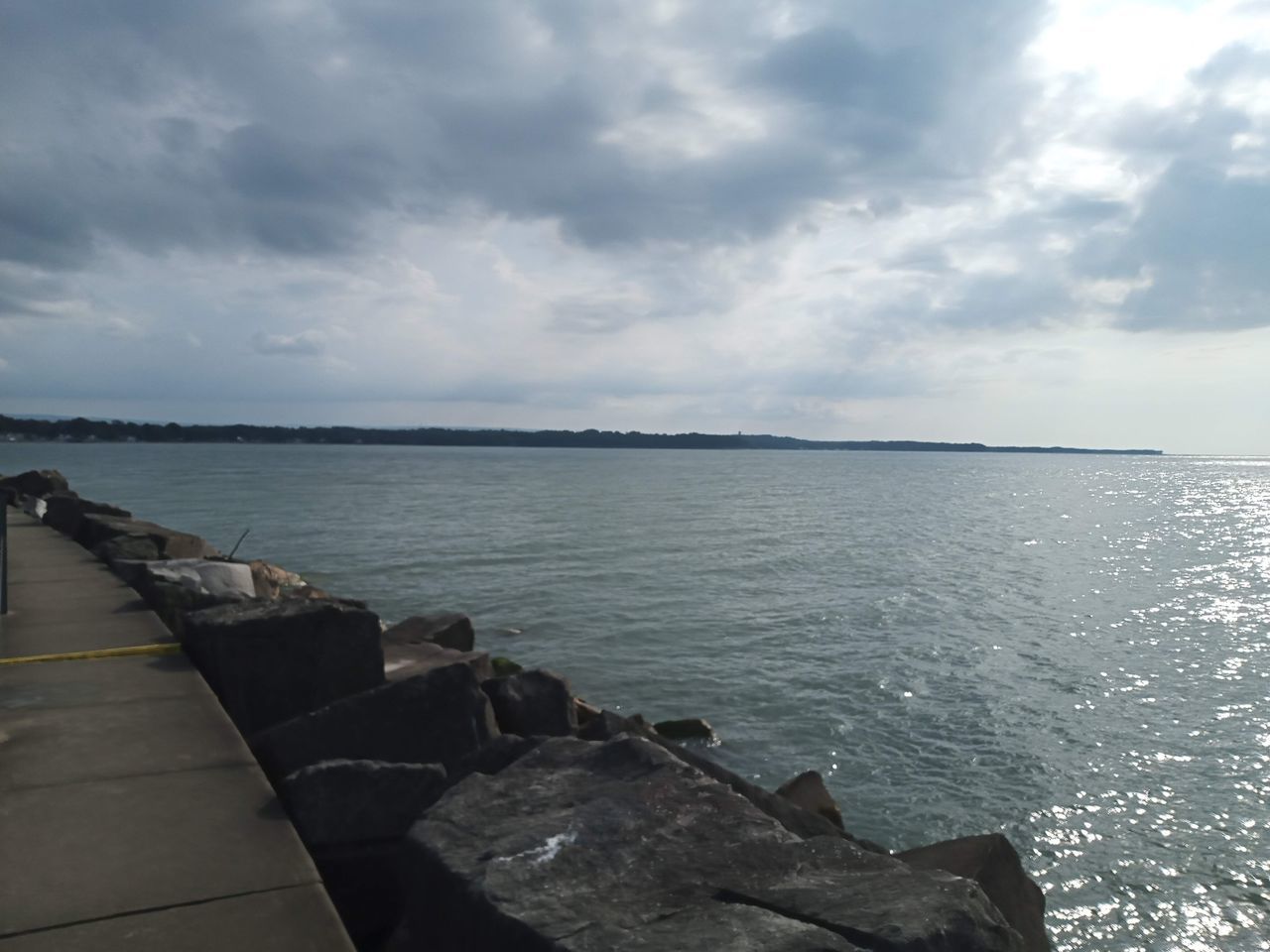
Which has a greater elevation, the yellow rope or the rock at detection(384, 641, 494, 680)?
the yellow rope

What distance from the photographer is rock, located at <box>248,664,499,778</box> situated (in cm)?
505

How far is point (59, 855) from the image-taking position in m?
3.71

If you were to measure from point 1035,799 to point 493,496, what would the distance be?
49.5 m

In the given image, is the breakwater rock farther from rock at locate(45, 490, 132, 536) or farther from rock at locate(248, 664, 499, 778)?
rock at locate(45, 490, 132, 536)

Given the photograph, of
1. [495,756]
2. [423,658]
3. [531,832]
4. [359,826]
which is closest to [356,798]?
[359,826]

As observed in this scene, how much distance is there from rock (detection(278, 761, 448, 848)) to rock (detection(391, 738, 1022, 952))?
548 millimetres

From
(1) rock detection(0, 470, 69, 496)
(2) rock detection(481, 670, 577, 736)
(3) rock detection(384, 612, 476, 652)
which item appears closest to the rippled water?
(3) rock detection(384, 612, 476, 652)

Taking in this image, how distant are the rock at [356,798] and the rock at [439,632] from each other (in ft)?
20.1

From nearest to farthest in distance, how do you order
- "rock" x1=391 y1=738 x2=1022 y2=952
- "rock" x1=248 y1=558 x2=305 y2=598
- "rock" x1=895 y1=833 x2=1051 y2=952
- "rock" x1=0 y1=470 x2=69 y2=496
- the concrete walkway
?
"rock" x1=391 y1=738 x2=1022 y2=952 → the concrete walkway → "rock" x1=895 y1=833 x2=1051 y2=952 → "rock" x1=248 y1=558 x2=305 y2=598 → "rock" x1=0 y1=470 x2=69 y2=496

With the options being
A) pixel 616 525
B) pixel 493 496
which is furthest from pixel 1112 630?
pixel 493 496

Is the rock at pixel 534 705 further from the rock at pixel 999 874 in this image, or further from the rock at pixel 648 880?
the rock at pixel 648 880

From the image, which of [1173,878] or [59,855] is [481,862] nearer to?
[59,855]

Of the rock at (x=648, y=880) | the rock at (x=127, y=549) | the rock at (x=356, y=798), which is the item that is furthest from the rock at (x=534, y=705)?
the rock at (x=127, y=549)

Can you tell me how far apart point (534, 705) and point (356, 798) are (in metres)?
2.64
